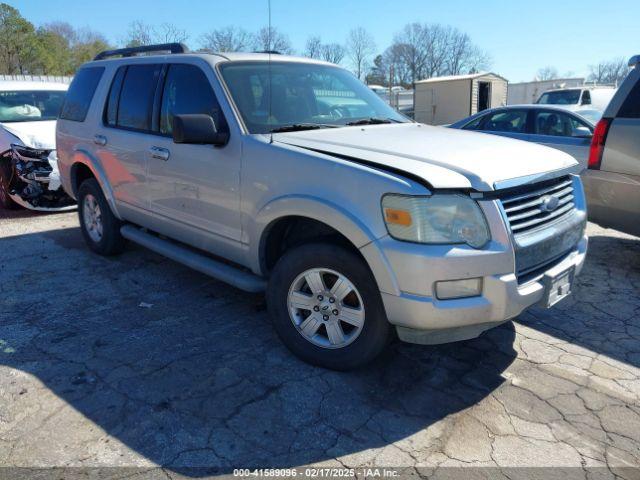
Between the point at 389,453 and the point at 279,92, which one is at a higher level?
the point at 279,92

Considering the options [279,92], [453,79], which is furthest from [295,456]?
[453,79]

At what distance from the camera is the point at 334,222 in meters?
2.90

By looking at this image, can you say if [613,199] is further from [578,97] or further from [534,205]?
[578,97]

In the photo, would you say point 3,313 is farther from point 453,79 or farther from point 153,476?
point 453,79

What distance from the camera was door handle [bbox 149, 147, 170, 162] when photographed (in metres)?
4.08

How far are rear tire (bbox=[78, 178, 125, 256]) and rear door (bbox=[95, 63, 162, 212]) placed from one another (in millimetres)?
429

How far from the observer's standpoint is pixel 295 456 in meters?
2.49

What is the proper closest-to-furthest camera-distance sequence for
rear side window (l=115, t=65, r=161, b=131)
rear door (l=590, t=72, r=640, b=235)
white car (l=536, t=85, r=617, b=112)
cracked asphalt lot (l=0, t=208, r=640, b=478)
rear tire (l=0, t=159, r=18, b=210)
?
1. cracked asphalt lot (l=0, t=208, r=640, b=478)
2. rear side window (l=115, t=65, r=161, b=131)
3. rear door (l=590, t=72, r=640, b=235)
4. rear tire (l=0, t=159, r=18, b=210)
5. white car (l=536, t=85, r=617, b=112)

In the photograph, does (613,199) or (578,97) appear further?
(578,97)

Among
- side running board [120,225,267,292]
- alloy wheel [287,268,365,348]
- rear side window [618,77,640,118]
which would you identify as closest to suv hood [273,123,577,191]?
alloy wheel [287,268,365,348]

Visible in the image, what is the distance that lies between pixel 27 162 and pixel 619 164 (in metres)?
7.37

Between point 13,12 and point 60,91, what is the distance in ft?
121

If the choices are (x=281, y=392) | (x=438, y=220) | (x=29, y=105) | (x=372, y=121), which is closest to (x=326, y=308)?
(x=281, y=392)

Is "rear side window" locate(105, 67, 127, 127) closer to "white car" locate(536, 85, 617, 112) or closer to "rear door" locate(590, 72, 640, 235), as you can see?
"rear door" locate(590, 72, 640, 235)
